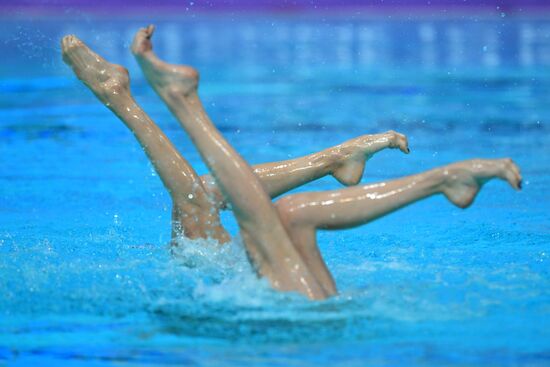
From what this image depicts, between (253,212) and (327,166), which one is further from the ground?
(327,166)

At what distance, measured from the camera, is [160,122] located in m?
6.57

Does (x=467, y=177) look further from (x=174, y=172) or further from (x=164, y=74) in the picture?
(x=174, y=172)

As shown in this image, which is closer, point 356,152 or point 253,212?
point 253,212

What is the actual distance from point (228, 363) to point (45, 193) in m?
2.53

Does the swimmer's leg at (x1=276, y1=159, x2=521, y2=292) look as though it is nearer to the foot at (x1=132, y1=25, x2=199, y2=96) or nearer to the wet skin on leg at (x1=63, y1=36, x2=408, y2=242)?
the foot at (x1=132, y1=25, x2=199, y2=96)

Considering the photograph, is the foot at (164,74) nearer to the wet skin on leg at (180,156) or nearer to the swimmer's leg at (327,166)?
the wet skin on leg at (180,156)

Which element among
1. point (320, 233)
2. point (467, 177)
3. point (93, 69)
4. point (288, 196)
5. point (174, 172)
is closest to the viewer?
point (467, 177)

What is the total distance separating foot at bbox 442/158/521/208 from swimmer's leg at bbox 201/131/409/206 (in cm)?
67

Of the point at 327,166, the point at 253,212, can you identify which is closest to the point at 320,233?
the point at 327,166

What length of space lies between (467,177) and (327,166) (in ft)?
2.60

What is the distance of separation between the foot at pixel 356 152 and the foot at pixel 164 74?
2.40 feet

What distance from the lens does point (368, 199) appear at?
8.49ft

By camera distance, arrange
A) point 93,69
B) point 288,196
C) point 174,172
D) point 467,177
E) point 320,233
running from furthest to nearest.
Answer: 1. point 320,233
2. point 93,69
3. point 174,172
4. point 288,196
5. point 467,177

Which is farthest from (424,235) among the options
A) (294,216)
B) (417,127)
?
(417,127)
